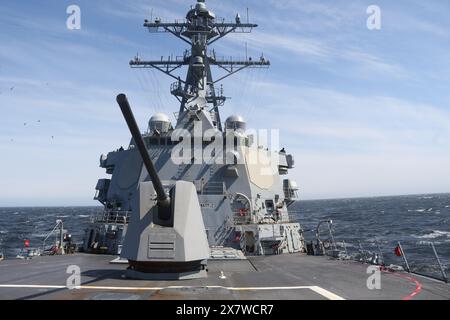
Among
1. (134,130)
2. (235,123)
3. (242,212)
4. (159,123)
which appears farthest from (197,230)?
(235,123)

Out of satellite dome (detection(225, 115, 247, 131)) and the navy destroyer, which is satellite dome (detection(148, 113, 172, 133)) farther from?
satellite dome (detection(225, 115, 247, 131))

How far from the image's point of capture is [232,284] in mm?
7414

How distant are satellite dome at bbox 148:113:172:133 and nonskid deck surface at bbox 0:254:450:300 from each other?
667 cm

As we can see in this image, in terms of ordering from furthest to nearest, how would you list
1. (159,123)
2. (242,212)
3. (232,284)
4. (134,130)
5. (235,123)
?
(235,123), (159,123), (242,212), (232,284), (134,130)

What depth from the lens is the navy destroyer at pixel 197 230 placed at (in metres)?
7.01

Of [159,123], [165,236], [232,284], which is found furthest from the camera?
[159,123]

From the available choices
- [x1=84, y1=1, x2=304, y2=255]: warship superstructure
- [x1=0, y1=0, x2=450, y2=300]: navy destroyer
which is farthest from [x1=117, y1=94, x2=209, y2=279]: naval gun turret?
[x1=84, y1=1, x2=304, y2=255]: warship superstructure

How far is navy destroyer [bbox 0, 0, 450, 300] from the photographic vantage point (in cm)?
701

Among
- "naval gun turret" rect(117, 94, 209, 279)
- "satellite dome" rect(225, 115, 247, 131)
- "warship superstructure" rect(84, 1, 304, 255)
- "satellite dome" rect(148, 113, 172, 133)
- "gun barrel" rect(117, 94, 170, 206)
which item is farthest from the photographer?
"satellite dome" rect(225, 115, 247, 131)

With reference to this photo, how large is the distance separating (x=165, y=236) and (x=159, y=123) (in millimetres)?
8508

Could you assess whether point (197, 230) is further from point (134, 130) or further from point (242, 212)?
point (242, 212)

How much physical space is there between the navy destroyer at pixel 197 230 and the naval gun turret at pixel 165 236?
2 centimetres

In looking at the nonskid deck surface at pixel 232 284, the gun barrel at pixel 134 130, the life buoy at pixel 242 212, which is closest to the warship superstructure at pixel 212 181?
the life buoy at pixel 242 212
